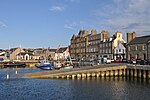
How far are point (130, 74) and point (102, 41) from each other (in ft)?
166

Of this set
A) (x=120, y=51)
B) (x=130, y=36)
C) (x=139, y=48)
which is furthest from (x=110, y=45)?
(x=139, y=48)

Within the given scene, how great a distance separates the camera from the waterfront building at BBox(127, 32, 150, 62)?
72.6 meters

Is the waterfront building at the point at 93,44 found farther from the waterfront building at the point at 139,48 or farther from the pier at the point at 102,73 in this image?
the pier at the point at 102,73

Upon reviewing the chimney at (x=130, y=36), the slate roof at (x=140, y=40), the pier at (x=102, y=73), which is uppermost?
the chimney at (x=130, y=36)

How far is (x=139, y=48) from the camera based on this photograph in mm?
75375

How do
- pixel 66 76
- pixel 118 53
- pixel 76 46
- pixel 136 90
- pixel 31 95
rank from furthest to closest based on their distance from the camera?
pixel 76 46 → pixel 118 53 → pixel 66 76 → pixel 136 90 → pixel 31 95

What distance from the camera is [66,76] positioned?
171 feet

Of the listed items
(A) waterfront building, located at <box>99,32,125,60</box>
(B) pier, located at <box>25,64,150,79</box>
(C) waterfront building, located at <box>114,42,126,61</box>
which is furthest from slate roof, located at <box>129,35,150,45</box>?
(B) pier, located at <box>25,64,150,79</box>

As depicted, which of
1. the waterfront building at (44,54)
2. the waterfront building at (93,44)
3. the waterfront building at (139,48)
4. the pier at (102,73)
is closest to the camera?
the pier at (102,73)

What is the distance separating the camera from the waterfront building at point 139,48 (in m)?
72.6

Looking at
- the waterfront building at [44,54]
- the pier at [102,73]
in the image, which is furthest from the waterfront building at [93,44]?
the pier at [102,73]

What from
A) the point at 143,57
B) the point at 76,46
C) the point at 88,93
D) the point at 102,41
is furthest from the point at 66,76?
the point at 76,46

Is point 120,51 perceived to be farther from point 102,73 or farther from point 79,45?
point 102,73

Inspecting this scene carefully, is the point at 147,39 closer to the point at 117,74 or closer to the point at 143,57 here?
the point at 143,57
